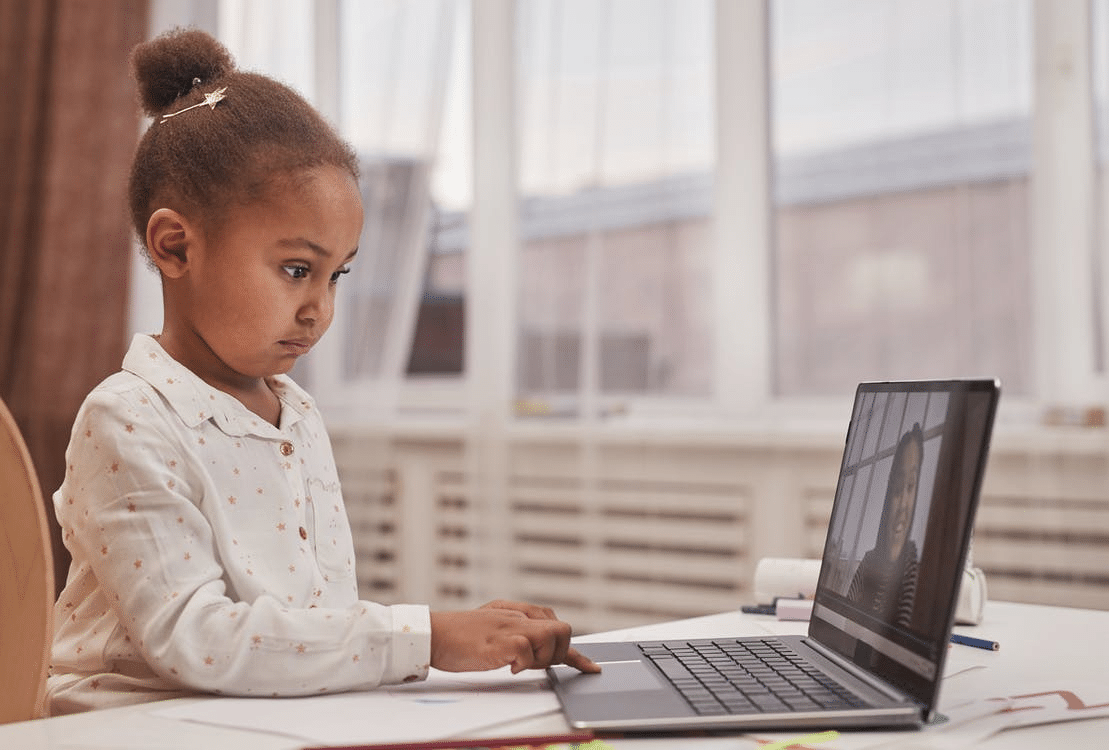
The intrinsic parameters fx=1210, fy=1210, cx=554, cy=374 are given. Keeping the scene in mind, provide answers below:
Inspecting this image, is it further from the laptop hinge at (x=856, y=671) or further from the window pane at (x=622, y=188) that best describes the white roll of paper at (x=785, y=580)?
the window pane at (x=622, y=188)

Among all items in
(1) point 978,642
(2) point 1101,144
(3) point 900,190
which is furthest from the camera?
(3) point 900,190

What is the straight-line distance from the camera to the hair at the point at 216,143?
1.00m

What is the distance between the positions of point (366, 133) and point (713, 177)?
0.90 meters

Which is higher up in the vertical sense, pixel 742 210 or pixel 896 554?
pixel 742 210

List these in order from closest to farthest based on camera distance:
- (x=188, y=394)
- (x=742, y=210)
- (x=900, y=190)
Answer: (x=188, y=394), (x=900, y=190), (x=742, y=210)

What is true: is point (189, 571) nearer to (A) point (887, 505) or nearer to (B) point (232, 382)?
(B) point (232, 382)

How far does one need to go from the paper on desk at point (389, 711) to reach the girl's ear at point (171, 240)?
14.5 inches

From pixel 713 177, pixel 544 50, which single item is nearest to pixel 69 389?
pixel 544 50

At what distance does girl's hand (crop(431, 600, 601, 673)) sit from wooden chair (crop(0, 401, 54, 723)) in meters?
0.27

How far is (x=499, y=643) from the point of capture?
0.88 m

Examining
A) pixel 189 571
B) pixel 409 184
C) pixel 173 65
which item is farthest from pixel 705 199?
pixel 189 571

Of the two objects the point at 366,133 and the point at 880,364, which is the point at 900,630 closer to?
the point at 880,364

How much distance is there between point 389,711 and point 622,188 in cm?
187

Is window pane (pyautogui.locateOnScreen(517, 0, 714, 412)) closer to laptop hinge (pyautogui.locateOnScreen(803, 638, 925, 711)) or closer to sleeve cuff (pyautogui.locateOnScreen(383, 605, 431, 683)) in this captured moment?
laptop hinge (pyautogui.locateOnScreen(803, 638, 925, 711))
